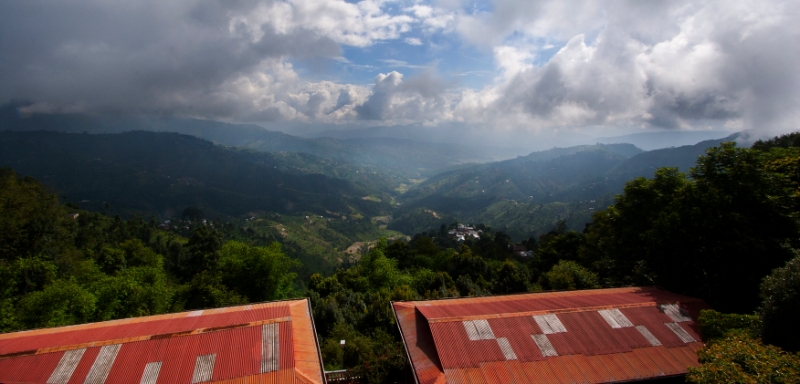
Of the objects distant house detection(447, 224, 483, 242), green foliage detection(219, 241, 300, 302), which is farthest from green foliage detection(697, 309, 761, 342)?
distant house detection(447, 224, 483, 242)

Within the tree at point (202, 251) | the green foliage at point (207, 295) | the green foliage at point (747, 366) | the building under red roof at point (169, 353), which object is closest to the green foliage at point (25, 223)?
the tree at point (202, 251)

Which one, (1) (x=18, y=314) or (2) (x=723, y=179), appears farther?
(1) (x=18, y=314)

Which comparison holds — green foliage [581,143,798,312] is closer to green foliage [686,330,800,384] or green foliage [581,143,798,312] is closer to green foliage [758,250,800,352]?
green foliage [758,250,800,352]

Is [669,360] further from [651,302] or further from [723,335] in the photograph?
[651,302]

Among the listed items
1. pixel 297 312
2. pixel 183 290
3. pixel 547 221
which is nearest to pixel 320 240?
pixel 547 221

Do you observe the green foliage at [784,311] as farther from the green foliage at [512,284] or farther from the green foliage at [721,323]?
the green foliage at [512,284]

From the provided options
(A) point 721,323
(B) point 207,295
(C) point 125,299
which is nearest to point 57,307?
(C) point 125,299

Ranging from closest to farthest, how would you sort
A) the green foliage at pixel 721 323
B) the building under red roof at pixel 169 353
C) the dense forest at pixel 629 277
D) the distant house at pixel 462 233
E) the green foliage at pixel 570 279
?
the building under red roof at pixel 169 353 → the dense forest at pixel 629 277 → the green foliage at pixel 721 323 → the green foliage at pixel 570 279 → the distant house at pixel 462 233

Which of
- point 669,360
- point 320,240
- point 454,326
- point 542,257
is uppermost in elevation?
point 454,326
